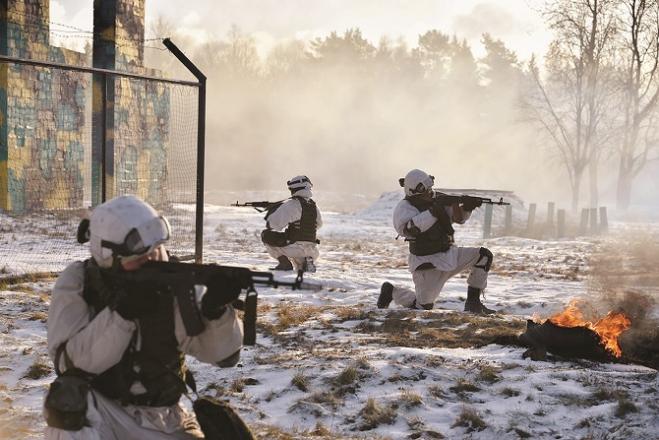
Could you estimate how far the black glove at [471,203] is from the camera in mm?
8562

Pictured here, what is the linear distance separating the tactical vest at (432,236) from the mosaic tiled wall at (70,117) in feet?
29.0

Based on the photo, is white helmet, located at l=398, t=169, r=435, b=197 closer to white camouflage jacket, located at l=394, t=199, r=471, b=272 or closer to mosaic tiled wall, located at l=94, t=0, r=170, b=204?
white camouflage jacket, located at l=394, t=199, r=471, b=272

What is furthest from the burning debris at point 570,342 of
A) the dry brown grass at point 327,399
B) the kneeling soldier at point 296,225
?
the kneeling soldier at point 296,225

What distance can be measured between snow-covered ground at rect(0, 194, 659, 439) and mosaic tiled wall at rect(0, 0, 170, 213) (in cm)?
862

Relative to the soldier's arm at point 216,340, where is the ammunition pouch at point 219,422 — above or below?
below

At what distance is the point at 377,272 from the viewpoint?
41.3 ft

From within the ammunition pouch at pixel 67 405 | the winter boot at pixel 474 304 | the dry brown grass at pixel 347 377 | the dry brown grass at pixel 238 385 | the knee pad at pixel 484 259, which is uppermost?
the knee pad at pixel 484 259

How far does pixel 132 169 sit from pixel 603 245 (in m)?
12.2

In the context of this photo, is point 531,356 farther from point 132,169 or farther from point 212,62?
point 212,62

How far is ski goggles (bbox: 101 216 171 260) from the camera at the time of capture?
3.27 metres

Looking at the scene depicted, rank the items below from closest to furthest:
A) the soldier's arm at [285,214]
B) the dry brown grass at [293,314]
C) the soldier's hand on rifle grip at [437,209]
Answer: the dry brown grass at [293,314]
the soldier's hand on rifle grip at [437,209]
the soldier's arm at [285,214]

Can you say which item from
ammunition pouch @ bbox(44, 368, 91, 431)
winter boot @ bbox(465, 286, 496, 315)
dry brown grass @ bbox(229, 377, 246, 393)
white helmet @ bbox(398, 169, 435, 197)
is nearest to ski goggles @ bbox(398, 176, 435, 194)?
white helmet @ bbox(398, 169, 435, 197)

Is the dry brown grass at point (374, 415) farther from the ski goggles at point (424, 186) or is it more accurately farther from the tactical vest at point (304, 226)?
the tactical vest at point (304, 226)

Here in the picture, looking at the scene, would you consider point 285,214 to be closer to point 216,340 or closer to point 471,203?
point 471,203
